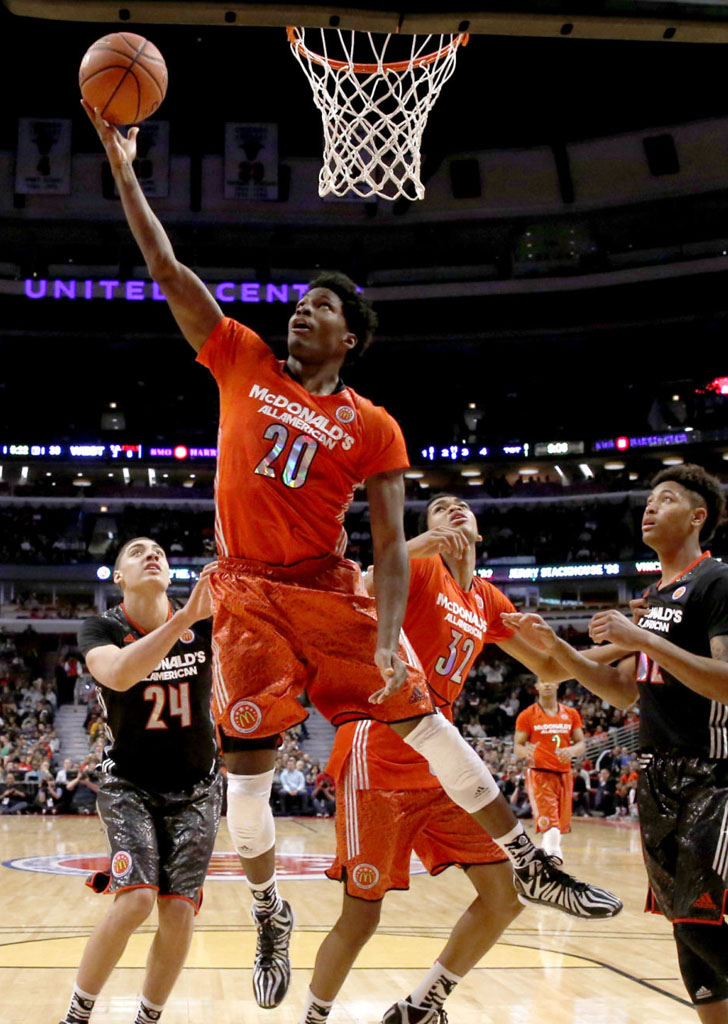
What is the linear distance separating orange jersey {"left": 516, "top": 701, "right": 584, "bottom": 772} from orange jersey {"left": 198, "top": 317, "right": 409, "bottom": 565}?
8867 mm

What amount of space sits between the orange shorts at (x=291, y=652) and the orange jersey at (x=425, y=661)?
3.81 ft

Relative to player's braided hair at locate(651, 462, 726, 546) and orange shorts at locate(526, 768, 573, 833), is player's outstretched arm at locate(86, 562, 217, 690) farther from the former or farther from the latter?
→ orange shorts at locate(526, 768, 573, 833)

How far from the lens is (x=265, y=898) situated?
14.6 feet

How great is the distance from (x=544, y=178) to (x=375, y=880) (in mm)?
30657

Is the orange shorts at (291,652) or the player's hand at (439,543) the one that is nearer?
the orange shorts at (291,652)

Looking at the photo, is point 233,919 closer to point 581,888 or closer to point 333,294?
point 581,888

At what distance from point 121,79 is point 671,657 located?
333 cm

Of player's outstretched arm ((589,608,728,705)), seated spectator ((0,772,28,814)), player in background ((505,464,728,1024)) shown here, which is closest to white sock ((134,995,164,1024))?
player in background ((505,464,728,1024))

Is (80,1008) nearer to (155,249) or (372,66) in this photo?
(155,249)

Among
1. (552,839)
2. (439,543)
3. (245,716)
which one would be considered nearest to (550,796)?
(552,839)

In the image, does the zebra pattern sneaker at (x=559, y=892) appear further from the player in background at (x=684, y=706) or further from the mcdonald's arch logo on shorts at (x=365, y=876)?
the mcdonald's arch logo on shorts at (x=365, y=876)

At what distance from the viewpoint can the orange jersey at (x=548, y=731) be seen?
1258cm

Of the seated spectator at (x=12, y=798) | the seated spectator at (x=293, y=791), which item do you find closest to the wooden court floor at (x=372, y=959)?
the seated spectator at (x=293, y=791)

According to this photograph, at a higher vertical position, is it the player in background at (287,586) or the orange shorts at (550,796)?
the player in background at (287,586)
